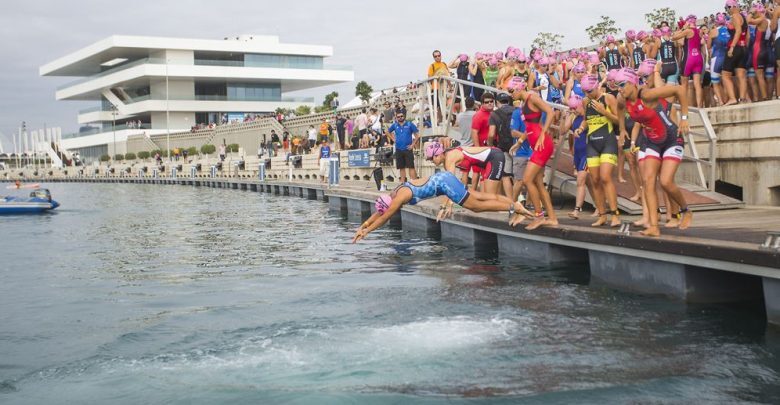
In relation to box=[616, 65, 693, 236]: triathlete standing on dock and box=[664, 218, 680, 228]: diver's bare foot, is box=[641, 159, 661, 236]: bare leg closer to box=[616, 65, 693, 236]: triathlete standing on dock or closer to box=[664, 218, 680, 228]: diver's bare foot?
box=[616, 65, 693, 236]: triathlete standing on dock

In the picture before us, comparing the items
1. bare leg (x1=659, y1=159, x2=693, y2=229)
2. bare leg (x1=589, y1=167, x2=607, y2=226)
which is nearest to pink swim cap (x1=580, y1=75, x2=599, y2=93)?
bare leg (x1=589, y1=167, x2=607, y2=226)

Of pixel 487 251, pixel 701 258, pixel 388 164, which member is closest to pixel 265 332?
pixel 701 258

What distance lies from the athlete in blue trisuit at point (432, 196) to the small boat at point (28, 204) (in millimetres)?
20321

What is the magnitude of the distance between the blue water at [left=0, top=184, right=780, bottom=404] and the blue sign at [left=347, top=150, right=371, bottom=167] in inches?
590

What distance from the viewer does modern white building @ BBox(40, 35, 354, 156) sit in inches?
3814

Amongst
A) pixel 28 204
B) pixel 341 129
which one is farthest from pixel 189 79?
pixel 28 204

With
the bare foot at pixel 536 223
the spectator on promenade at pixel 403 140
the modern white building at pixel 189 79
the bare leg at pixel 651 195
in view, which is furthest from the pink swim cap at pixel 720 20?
the modern white building at pixel 189 79

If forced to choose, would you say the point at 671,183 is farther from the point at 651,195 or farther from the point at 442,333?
the point at 442,333

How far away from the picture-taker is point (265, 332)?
8.39 m

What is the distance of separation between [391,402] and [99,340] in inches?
153

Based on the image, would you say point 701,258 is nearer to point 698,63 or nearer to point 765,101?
point 765,101

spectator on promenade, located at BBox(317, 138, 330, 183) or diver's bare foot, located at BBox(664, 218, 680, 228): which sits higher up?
spectator on promenade, located at BBox(317, 138, 330, 183)

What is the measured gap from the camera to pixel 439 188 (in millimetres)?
11055

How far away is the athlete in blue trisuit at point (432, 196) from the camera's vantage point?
10.6 metres
